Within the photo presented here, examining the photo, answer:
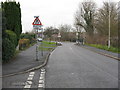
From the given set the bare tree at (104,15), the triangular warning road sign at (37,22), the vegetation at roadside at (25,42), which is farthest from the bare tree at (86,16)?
the triangular warning road sign at (37,22)

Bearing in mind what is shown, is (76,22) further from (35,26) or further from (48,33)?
(35,26)

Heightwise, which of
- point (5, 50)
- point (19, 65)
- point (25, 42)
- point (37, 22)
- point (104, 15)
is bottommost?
point (19, 65)

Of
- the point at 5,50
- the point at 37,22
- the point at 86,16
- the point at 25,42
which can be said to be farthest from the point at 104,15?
the point at 5,50

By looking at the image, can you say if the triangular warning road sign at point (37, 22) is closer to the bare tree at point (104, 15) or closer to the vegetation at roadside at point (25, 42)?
the vegetation at roadside at point (25, 42)

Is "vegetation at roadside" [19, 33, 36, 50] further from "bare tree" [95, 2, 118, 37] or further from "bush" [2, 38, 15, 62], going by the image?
"bare tree" [95, 2, 118, 37]

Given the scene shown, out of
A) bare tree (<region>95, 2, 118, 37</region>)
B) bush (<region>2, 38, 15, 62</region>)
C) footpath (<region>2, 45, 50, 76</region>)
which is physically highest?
bare tree (<region>95, 2, 118, 37</region>)

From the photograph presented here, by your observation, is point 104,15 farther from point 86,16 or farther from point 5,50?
point 5,50

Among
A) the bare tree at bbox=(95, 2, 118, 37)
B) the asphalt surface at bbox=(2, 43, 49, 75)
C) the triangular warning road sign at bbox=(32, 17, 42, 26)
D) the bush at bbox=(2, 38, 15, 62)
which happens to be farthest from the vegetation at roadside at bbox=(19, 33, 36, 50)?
the bare tree at bbox=(95, 2, 118, 37)

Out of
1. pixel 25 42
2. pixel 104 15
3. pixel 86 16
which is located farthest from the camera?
pixel 86 16

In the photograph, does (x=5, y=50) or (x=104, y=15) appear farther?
(x=104, y=15)

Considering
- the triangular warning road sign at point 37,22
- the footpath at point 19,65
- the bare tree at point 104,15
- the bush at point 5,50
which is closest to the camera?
the footpath at point 19,65

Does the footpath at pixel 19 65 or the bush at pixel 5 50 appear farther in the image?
the bush at pixel 5 50

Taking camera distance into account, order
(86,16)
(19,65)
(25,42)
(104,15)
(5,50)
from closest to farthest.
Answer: (19,65) → (5,50) → (25,42) → (104,15) → (86,16)

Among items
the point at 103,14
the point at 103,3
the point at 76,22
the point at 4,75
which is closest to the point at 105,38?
the point at 103,14
